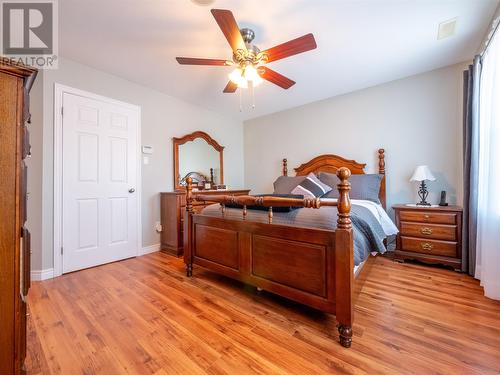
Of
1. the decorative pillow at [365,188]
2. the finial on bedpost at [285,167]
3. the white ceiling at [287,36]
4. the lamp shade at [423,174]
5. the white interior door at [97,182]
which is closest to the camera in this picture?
the white ceiling at [287,36]

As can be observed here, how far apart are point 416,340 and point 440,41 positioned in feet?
8.88

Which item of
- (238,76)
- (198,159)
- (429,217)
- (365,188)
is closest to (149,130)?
(198,159)

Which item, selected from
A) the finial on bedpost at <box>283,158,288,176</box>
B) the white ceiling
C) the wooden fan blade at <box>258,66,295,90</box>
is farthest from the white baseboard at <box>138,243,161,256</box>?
the wooden fan blade at <box>258,66,295,90</box>

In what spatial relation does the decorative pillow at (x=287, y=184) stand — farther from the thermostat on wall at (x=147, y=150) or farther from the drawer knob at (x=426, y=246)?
the thermostat on wall at (x=147, y=150)

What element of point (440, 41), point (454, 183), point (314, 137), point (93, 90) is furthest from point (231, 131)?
point (454, 183)

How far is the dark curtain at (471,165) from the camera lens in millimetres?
2232

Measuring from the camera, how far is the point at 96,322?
5.31ft

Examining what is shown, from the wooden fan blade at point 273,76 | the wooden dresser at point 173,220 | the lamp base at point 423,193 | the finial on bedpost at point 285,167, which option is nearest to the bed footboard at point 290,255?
the wooden dresser at point 173,220

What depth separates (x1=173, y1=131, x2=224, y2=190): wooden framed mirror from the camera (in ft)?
12.0

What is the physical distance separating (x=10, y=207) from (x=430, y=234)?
3447 millimetres

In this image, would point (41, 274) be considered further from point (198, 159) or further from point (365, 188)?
point (365, 188)

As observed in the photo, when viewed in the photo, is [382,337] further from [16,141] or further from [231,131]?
[231,131]

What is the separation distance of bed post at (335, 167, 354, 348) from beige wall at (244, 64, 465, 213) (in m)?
2.30
